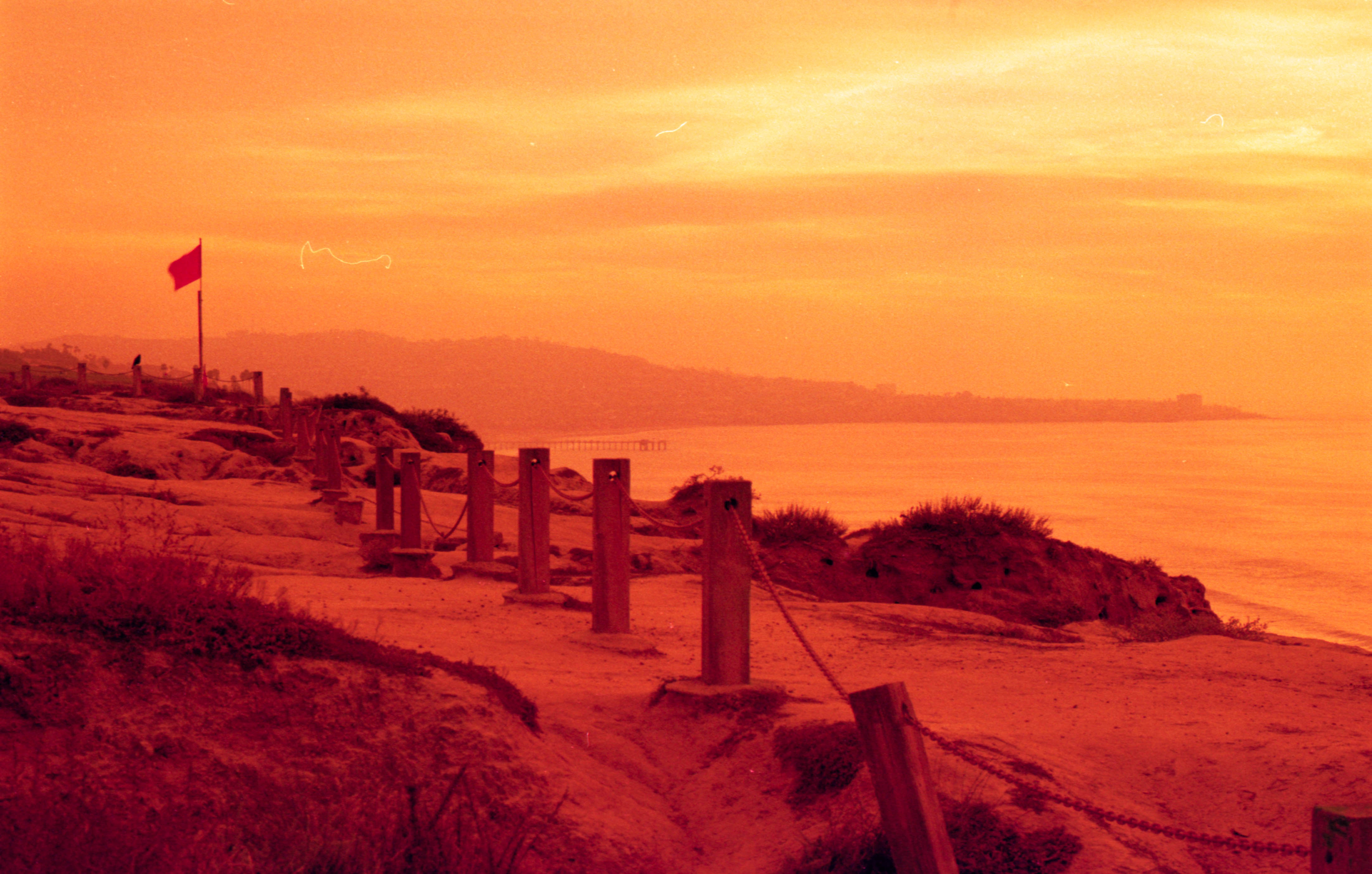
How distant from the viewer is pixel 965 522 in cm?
1734

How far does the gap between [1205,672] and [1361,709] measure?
4.67 ft

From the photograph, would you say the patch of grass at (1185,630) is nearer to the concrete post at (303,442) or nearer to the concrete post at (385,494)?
the concrete post at (385,494)

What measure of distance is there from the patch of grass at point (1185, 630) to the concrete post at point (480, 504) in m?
7.10

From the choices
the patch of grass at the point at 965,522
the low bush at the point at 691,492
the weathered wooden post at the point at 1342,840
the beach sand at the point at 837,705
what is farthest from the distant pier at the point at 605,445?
the weathered wooden post at the point at 1342,840

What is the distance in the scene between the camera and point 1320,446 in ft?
335

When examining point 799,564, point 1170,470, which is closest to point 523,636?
point 799,564

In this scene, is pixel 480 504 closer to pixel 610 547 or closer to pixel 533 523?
pixel 533 523

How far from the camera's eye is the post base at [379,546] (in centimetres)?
1252

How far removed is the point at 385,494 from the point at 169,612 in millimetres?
9255

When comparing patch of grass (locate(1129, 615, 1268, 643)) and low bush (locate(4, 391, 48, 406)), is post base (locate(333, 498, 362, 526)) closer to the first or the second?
patch of grass (locate(1129, 615, 1268, 643))

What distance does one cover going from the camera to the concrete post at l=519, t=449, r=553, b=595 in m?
9.73

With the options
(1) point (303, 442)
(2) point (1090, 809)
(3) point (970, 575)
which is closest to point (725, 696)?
(2) point (1090, 809)

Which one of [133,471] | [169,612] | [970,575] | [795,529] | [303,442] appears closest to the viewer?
[169,612]

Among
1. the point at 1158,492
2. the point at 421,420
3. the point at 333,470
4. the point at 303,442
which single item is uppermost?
the point at 421,420
